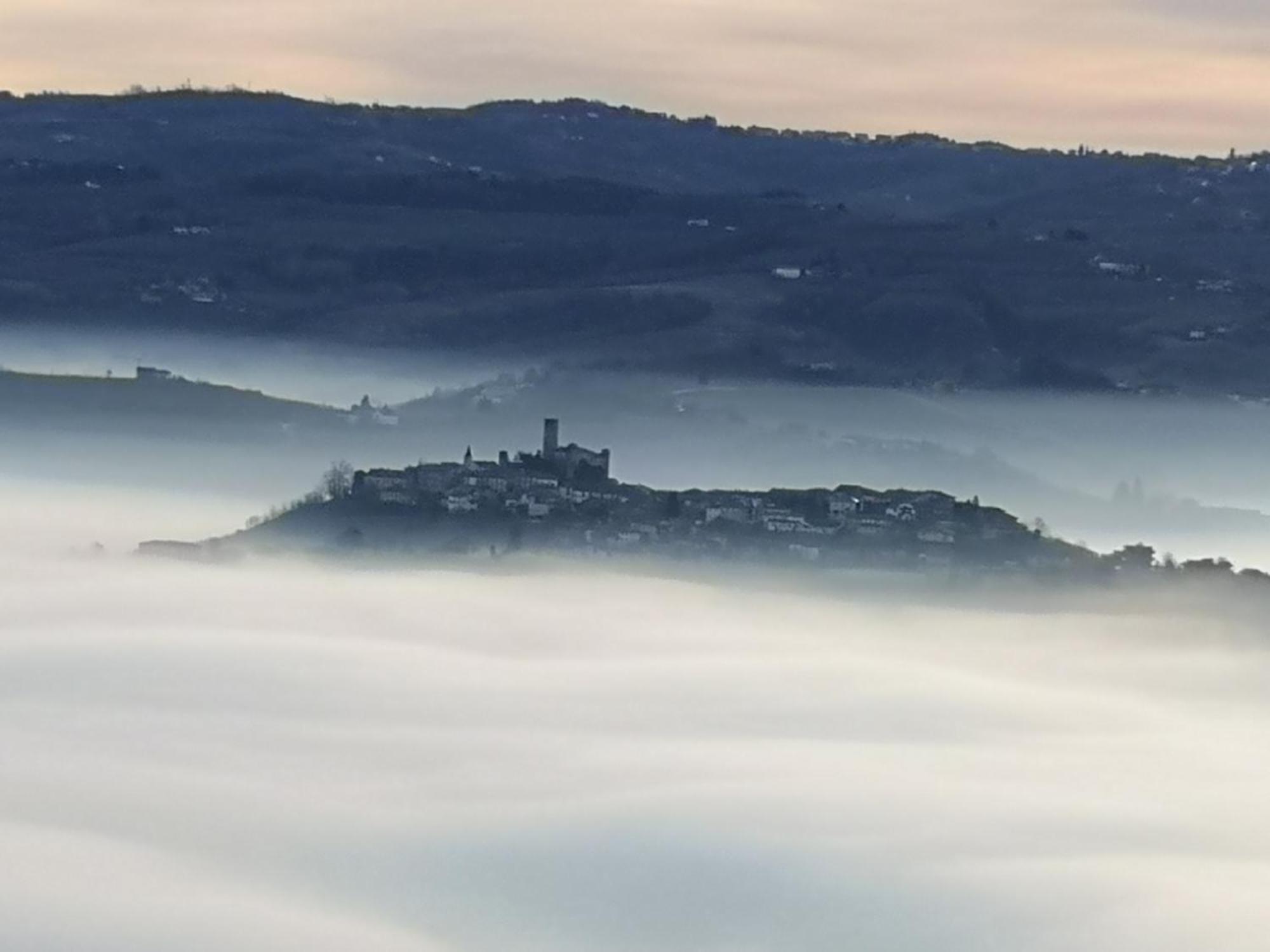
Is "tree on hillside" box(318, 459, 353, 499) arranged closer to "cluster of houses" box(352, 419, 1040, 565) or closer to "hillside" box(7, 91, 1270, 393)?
"cluster of houses" box(352, 419, 1040, 565)

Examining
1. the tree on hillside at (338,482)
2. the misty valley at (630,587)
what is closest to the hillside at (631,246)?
the misty valley at (630,587)

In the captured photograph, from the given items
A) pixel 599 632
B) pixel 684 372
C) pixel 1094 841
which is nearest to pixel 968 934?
pixel 1094 841

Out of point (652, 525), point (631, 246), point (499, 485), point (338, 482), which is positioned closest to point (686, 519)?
point (652, 525)

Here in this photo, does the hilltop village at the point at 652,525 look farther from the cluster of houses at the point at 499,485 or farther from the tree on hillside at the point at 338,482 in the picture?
the tree on hillside at the point at 338,482

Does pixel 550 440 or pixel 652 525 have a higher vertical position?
pixel 550 440

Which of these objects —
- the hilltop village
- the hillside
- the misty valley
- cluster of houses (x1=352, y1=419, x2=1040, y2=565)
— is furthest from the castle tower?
the hillside

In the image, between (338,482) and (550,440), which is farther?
(550,440)

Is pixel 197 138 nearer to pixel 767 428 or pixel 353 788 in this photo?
pixel 767 428

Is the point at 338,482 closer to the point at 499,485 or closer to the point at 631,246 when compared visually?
the point at 499,485
